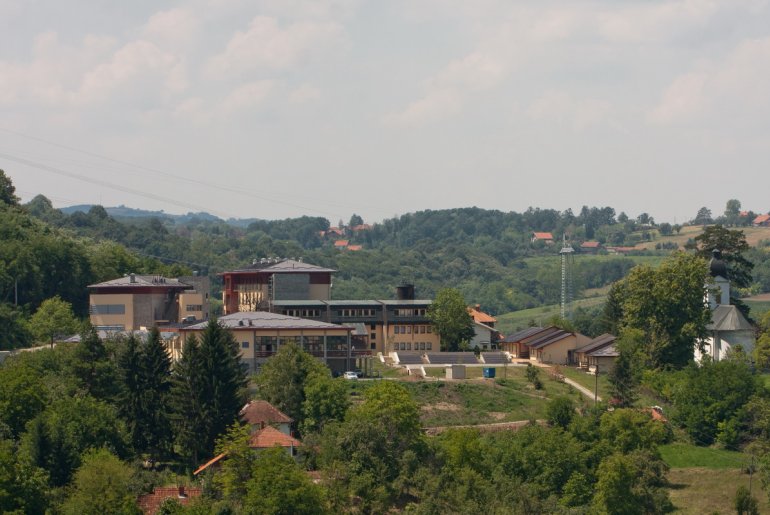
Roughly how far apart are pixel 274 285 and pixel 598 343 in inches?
975

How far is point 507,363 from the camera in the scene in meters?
91.4

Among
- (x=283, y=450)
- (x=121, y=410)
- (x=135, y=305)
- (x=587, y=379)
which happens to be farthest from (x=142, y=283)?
(x=283, y=450)

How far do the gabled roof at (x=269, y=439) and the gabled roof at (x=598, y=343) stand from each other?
105ft

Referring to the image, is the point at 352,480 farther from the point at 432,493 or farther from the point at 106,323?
the point at 106,323

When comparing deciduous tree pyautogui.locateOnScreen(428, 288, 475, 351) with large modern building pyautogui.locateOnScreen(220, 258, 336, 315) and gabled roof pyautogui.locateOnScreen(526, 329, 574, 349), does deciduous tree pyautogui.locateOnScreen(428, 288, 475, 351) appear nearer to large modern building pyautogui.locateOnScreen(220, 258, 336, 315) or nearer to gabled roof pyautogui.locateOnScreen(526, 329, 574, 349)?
gabled roof pyautogui.locateOnScreen(526, 329, 574, 349)

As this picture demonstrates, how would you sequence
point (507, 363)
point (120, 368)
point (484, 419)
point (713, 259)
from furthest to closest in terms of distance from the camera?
point (713, 259) < point (507, 363) < point (484, 419) < point (120, 368)

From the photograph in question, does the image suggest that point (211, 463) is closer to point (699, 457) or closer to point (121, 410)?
point (121, 410)

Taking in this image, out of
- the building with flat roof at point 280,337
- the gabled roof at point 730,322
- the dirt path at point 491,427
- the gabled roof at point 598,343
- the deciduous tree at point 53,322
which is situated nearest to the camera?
the dirt path at point 491,427

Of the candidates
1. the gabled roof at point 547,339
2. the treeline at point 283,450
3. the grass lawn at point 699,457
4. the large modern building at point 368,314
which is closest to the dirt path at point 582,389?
the grass lawn at point 699,457

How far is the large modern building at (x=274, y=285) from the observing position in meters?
102

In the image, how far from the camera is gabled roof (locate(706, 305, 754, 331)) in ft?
312

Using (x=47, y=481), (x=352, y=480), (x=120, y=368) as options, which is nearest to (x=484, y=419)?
(x=352, y=480)

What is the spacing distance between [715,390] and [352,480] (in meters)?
27.6

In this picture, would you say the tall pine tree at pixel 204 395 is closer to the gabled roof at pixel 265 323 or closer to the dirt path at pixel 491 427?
the dirt path at pixel 491 427
